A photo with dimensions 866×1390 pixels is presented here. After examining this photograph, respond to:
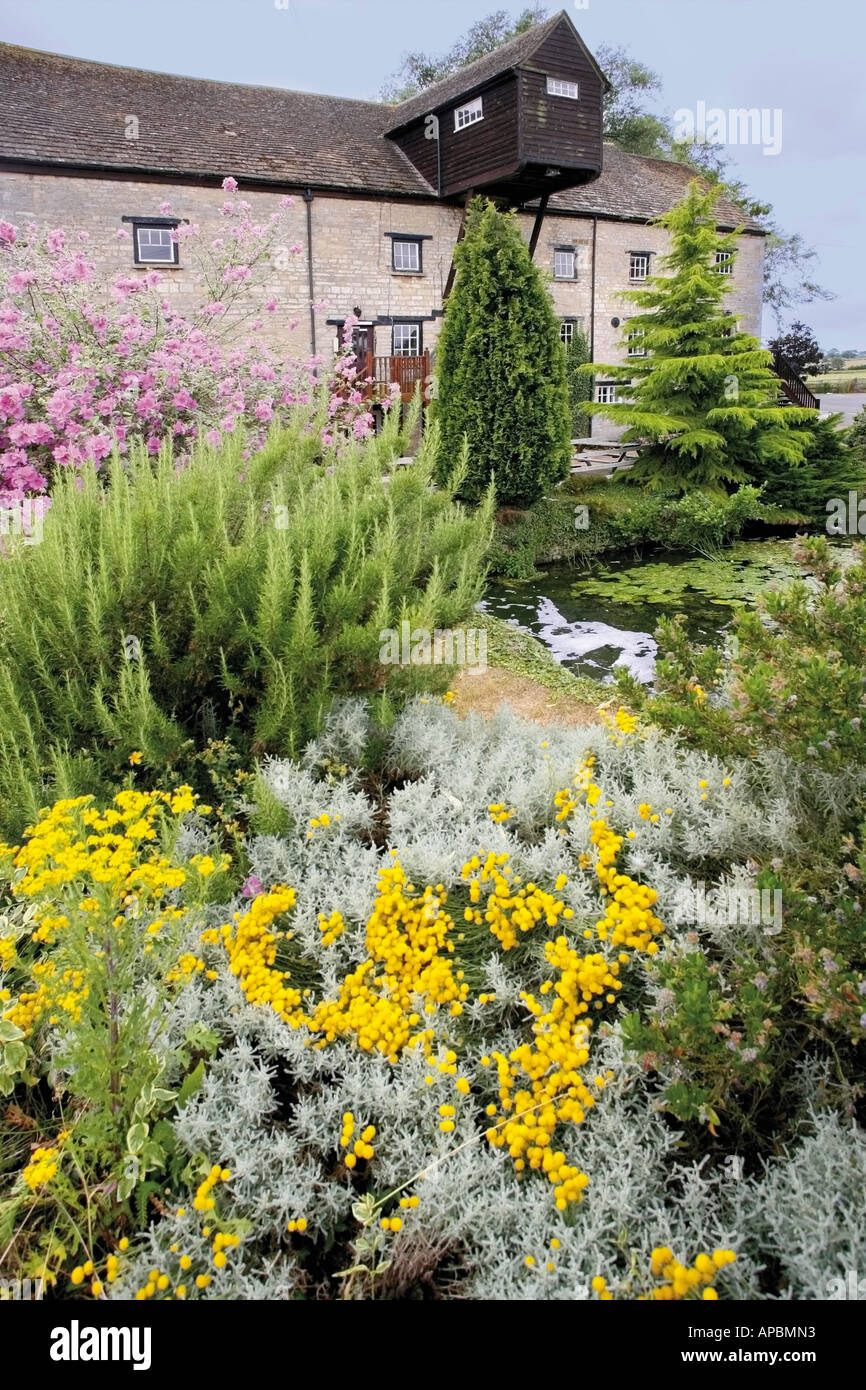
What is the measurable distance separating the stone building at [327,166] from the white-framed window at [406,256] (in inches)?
2.1

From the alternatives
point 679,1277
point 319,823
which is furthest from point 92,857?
point 679,1277

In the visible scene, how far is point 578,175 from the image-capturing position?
20.4 metres

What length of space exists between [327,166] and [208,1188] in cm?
2201

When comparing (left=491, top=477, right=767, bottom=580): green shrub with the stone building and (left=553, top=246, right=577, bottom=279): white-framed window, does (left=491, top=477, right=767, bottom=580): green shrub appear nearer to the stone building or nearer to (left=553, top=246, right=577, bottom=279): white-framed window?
the stone building

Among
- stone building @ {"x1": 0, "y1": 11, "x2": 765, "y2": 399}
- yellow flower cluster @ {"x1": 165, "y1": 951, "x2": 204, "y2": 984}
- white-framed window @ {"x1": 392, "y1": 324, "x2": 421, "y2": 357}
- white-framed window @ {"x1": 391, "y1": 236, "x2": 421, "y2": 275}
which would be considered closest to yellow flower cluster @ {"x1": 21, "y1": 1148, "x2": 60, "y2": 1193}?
yellow flower cluster @ {"x1": 165, "y1": 951, "x2": 204, "y2": 984}

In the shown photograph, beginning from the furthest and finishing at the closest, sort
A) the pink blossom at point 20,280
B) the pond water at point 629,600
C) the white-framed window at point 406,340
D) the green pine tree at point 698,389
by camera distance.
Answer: the white-framed window at point 406,340
the green pine tree at point 698,389
the pond water at point 629,600
the pink blossom at point 20,280

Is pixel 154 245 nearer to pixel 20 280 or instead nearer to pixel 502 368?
pixel 502 368

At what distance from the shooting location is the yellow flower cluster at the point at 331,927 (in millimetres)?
2547

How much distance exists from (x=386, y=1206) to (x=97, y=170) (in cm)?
1954

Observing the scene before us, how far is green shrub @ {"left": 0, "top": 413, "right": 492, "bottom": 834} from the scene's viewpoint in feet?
11.1

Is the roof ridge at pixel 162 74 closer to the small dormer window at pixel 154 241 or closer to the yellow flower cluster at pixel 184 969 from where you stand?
the small dormer window at pixel 154 241

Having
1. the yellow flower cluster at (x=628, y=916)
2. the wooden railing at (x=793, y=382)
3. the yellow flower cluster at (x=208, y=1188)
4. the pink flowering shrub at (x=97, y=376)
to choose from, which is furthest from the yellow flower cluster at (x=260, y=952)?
the wooden railing at (x=793, y=382)

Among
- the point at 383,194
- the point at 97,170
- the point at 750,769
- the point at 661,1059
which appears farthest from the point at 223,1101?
the point at 383,194

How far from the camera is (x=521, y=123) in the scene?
18750mm
